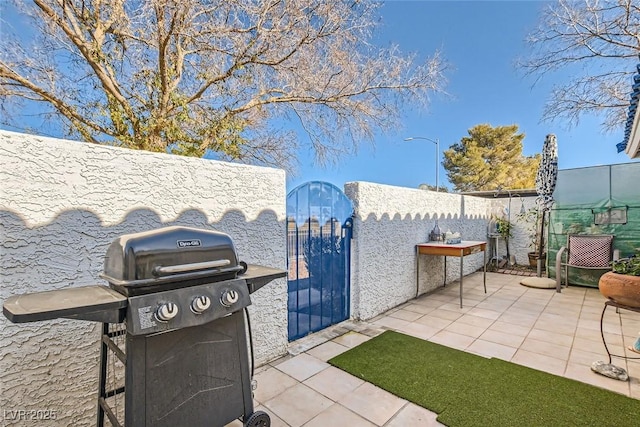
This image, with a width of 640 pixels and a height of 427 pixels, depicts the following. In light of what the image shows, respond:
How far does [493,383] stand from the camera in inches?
119

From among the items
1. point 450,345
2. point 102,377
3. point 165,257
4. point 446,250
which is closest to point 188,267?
point 165,257

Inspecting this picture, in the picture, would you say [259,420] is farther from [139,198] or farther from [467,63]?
[467,63]

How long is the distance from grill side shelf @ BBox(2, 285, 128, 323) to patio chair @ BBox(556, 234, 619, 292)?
8618 mm

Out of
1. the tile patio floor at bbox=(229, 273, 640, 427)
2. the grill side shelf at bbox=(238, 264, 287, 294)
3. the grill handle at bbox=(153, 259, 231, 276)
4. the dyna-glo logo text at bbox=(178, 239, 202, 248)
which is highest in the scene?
the dyna-glo logo text at bbox=(178, 239, 202, 248)

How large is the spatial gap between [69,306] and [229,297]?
769 mm

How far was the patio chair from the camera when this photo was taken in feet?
21.6

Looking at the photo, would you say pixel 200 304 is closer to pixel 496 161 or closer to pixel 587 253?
pixel 587 253

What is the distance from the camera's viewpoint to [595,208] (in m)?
7.11

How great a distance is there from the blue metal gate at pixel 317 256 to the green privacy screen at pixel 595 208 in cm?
659

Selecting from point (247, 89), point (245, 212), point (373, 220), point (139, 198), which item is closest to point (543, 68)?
point (373, 220)

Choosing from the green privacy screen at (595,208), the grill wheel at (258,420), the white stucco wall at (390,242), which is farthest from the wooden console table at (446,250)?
the grill wheel at (258,420)

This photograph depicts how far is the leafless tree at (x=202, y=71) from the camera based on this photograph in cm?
541

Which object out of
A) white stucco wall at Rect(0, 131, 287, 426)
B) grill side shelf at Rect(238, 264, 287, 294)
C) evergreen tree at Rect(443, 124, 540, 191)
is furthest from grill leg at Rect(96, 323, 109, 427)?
evergreen tree at Rect(443, 124, 540, 191)

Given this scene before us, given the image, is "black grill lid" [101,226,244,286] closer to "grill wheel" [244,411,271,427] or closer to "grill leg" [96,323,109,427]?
"grill leg" [96,323,109,427]
